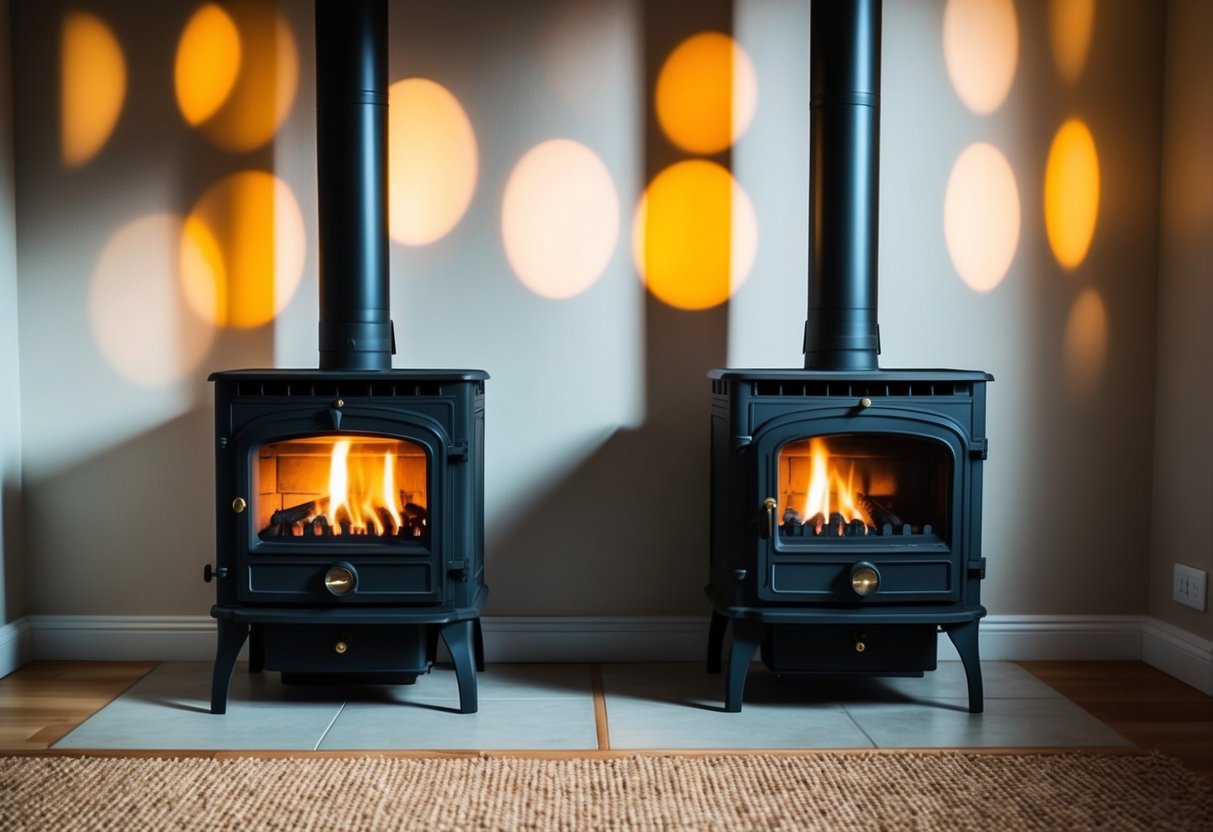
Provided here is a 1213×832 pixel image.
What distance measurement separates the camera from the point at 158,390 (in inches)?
121

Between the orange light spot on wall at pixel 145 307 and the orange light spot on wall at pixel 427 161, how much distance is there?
594mm

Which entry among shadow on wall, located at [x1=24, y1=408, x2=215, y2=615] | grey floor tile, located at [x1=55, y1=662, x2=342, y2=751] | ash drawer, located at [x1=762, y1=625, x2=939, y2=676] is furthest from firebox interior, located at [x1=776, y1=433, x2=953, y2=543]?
shadow on wall, located at [x1=24, y1=408, x2=215, y2=615]

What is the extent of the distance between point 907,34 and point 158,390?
7.33 feet

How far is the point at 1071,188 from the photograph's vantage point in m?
3.12

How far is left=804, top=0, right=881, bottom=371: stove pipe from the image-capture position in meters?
2.76

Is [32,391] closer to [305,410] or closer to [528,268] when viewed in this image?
[305,410]

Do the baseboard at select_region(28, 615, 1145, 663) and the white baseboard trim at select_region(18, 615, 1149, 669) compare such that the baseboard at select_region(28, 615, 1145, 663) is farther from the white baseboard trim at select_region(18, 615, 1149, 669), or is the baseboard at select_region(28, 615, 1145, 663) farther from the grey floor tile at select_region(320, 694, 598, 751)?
the grey floor tile at select_region(320, 694, 598, 751)

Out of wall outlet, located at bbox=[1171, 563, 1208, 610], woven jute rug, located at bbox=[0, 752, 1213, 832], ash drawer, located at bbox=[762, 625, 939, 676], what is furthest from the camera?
wall outlet, located at bbox=[1171, 563, 1208, 610]

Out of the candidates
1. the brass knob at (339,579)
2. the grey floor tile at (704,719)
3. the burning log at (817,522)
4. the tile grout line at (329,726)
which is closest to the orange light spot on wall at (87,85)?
the brass knob at (339,579)

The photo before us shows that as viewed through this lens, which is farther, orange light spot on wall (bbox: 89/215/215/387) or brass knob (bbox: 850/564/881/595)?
orange light spot on wall (bbox: 89/215/215/387)

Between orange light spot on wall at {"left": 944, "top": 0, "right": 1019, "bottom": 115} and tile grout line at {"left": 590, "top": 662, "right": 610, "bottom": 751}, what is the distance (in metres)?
1.82

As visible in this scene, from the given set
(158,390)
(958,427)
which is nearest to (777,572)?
(958,427)

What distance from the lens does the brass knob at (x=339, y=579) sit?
8.49 feet

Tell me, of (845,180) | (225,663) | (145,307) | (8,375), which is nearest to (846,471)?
(845,180)
